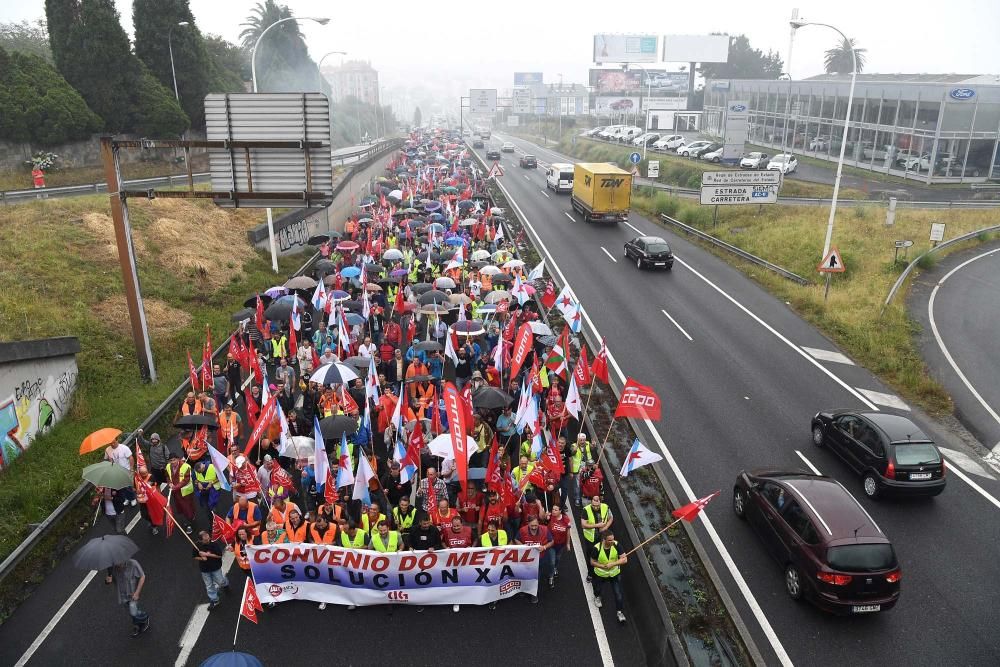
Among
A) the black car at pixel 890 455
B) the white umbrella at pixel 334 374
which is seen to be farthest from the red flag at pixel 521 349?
the black car at pixel 890 455

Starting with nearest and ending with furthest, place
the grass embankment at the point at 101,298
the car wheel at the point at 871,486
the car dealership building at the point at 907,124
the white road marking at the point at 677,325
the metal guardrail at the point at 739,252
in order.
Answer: the car wheel at the point at 871,486
the grass embankment at the point at 101,298
the white road marking at the point at 677,325
the metal guardrail at the point at 739,252
the car dealership building at the point at 907,124

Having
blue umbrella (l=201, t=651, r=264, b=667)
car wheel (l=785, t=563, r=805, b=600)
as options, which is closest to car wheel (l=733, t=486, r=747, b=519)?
car wheel (l=785, t=563, r=805, b=600)

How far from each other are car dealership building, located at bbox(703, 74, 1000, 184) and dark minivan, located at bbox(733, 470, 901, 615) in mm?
48471

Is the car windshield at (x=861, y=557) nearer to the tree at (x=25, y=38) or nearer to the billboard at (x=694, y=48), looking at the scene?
the tree at (x=25, y=38)

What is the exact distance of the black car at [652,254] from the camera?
98.5ft

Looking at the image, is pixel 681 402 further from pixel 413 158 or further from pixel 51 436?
pixel 413 158

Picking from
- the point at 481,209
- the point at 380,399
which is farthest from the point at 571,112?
the point at 380,399

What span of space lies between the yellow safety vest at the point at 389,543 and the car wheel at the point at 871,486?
917 centimetres

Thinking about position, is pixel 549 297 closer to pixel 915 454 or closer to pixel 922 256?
pixel 915 454

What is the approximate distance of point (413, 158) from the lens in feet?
233

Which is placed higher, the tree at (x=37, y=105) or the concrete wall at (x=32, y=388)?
the tree at (x=37, y=105)

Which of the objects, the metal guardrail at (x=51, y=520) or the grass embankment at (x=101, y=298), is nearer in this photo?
the metal guardrail at (x=51, y=520)

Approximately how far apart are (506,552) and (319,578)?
2820 mm

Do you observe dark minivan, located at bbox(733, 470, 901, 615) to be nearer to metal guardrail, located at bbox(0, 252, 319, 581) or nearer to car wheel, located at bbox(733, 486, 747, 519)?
car wheel, located at bbox(733, 486, 747, 519)
